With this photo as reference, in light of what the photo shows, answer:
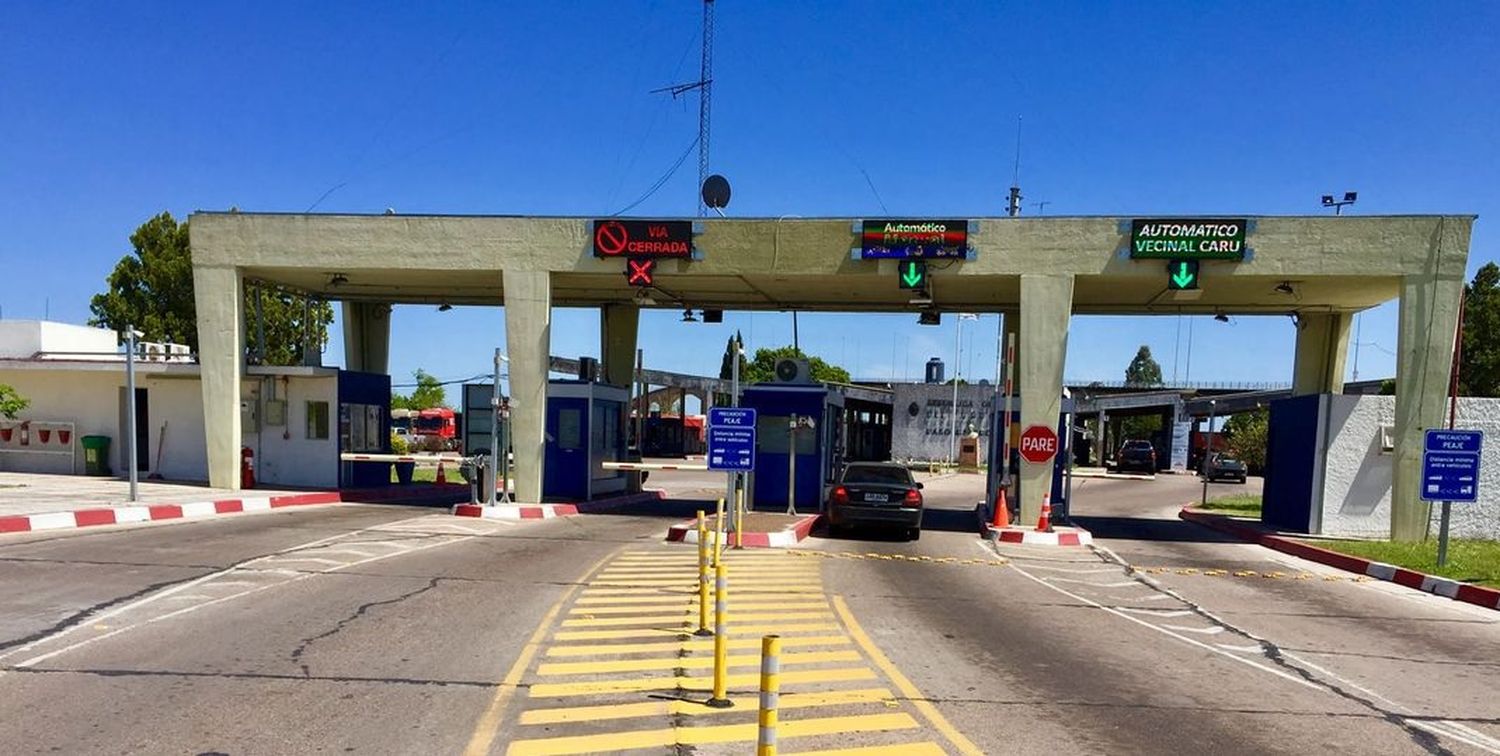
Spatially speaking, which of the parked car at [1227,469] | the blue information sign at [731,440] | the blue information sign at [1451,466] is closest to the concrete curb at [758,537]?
the blue information sign at [731,440]

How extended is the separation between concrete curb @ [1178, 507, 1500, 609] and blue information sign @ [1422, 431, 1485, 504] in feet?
4.63

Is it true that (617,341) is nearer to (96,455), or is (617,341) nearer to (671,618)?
(96,455)

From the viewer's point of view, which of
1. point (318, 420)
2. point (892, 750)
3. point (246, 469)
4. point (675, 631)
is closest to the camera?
point (892, 750)

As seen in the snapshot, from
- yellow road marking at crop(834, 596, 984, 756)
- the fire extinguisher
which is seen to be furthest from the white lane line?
the fire extinguisher

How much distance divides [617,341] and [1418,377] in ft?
65.2

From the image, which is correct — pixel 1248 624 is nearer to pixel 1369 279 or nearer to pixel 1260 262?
pixel 1260 262

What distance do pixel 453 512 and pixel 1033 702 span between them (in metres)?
15.6

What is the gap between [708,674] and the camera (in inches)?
276

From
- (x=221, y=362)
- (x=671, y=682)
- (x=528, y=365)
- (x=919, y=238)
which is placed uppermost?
(x=919, y=238)

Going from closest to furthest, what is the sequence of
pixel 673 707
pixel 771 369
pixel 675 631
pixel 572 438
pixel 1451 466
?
pixel 673 707 → pixel 675 631 → pixel 1451 466 → pixel 572 438 → pixel 771 369

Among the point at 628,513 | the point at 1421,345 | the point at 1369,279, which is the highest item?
the point at 1369,279

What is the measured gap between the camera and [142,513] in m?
16.3

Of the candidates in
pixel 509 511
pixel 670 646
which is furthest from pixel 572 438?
pixel 670 646

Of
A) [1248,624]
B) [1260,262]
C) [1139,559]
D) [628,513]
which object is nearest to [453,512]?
[628,513]
